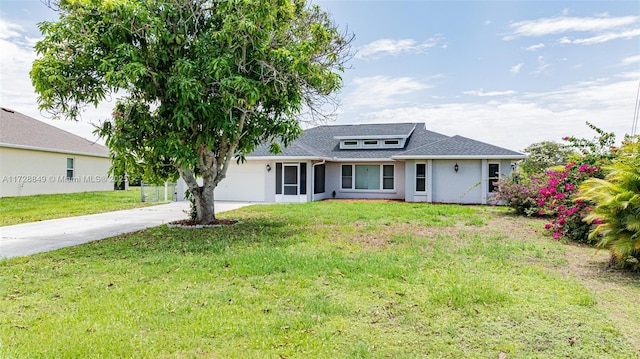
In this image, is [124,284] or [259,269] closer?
[124,284]

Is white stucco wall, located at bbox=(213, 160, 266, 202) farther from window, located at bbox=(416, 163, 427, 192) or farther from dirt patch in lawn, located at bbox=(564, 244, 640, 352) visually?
dirt patch in lawn, located at bbox=(564, 244, 640, 352)

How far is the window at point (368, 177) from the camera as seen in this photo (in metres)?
22.2

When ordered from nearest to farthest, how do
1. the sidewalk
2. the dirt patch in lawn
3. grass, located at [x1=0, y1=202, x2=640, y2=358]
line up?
grass, located at [x1=0, y1=202, x2=640, y2=358], the dirt patch in lawn, the sidewalk

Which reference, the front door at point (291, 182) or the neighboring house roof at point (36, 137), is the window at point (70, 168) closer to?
the neighboring house roof at point (36, 137)

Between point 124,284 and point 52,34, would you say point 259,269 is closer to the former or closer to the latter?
point 124,284

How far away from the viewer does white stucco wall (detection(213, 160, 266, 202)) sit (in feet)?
69.2

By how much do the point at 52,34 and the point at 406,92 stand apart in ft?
62.4

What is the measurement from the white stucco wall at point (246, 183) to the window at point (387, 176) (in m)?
6.20

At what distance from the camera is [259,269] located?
20.2 ft

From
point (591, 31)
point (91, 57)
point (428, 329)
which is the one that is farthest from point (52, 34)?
point (591, 31)

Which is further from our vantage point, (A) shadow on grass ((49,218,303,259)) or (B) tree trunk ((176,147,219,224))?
(B) tree trunk ((176,147,219,224))

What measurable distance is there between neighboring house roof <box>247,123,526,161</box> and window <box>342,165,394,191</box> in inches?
33.3

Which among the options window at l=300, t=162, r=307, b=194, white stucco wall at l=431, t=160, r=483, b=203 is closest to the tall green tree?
white stucco wall at l=431, t=160, r=483, b=203

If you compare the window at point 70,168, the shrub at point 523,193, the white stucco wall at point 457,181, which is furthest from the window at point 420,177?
the window at point 70,168
